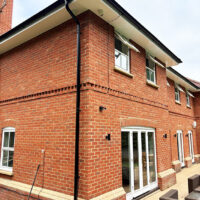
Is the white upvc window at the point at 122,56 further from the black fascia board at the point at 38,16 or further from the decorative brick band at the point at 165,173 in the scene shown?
the decorative brick band at the point at 165,173

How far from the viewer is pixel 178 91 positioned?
481 inches

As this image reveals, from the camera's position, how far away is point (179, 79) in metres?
11.3

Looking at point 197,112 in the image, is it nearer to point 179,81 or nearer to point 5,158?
point 179,81

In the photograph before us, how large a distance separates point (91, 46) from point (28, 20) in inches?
84.0

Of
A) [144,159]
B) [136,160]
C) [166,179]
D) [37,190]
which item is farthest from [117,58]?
[166,179]

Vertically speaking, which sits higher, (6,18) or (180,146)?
(6,18)

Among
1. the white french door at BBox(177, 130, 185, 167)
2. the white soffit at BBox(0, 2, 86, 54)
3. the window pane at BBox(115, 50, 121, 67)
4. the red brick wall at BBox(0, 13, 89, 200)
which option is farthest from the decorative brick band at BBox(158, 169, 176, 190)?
the white soffit at BBox(0, 2, 86, 54)

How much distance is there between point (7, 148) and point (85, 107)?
151 inches

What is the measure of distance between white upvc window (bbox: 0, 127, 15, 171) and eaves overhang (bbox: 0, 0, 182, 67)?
3.15 metres

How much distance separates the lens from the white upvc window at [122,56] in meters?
5.52

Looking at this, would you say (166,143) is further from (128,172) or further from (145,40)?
(145,40)

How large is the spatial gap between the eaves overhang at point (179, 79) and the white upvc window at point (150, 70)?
2450 mm

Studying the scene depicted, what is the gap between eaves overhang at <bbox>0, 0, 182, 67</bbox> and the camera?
4.50 metres

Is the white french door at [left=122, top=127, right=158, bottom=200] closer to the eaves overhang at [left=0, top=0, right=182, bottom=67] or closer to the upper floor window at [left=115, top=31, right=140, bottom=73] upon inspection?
A: the upper floor window at [left=115, top=31, right=140, bottom=73]
